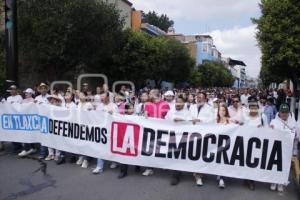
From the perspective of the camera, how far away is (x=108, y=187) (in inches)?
263

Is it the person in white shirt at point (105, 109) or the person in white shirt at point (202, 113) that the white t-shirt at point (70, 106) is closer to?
the person in white shirt at point (105, 109)

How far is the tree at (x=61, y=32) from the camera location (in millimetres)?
18797

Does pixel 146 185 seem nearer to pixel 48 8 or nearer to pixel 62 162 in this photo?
pixel 62 162

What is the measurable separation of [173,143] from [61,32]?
13604mm

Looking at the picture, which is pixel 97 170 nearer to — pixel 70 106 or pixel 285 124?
pixel 70 106

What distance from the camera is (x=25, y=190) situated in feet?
21.1

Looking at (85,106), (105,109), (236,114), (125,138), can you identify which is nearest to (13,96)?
(85,106)

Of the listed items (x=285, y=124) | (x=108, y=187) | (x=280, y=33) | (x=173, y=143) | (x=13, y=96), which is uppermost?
(x=280, y=33)

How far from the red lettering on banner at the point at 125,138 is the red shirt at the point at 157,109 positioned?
998 mm

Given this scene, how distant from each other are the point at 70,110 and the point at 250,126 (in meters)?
4.21

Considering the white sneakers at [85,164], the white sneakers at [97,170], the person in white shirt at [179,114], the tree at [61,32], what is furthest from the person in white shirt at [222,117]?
the tree at [61,32]

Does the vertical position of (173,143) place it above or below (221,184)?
above

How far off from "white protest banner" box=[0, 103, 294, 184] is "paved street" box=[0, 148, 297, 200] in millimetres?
307

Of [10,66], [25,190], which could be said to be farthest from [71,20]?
[25,190]
